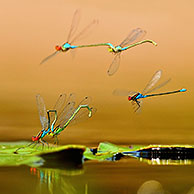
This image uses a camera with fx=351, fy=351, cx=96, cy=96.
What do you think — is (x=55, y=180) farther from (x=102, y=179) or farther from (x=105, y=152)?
(x=105, y=152)

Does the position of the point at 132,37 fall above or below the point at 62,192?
above

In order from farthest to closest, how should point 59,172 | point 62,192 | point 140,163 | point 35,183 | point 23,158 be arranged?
point 140,163, point 23,158, point 59,172, point 35,183, point 62,192

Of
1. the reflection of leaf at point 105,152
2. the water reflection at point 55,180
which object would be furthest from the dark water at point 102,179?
the reflection of leaf at point 105,152

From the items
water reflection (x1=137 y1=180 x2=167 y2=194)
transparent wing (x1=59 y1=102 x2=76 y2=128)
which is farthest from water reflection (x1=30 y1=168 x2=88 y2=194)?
transparent wing (x1=59 y1=102 x2=76 y2=128)

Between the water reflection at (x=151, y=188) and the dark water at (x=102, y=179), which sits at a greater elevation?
the dark water at (x=102, y=179)

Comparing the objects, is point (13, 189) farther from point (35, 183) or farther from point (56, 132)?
point (56, 132)

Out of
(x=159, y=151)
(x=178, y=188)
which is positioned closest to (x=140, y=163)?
(x=159, y=151)

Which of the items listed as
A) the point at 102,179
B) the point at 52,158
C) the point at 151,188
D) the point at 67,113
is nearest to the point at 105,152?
the point at 67,113

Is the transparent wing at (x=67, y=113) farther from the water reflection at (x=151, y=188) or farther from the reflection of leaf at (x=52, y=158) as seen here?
the water reflection at (x=151, y=188)
